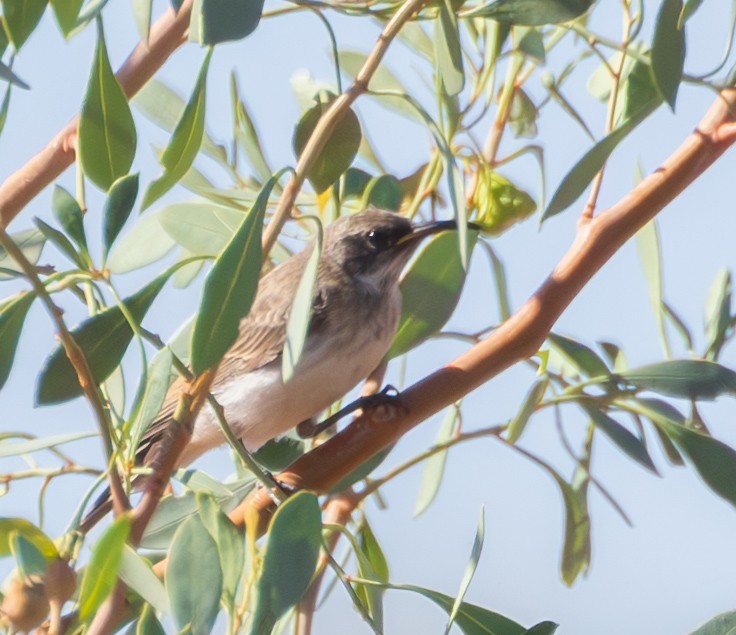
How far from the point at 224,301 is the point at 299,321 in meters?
0.08

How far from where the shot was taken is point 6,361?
1284 mm

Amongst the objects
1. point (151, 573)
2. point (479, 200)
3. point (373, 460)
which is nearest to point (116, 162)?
point (151, 573)

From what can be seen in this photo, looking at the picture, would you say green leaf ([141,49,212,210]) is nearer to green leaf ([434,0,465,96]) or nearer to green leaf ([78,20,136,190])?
green leaf ([78,20,136,190])

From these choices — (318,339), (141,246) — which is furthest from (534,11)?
(318,339)

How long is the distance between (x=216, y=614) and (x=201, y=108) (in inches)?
20.8

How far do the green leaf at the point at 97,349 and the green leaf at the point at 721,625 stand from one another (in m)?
0.71

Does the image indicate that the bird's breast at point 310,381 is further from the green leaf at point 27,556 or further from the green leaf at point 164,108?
the green leaf at point 27,556

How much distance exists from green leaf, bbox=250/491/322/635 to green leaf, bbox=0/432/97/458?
305 millimetres

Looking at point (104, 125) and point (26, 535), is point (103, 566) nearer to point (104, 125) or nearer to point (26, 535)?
point (26, 535)

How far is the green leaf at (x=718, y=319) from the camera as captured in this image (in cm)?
171

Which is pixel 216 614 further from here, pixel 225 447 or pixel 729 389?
pixel 225 447

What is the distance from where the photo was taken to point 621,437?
5.19ft

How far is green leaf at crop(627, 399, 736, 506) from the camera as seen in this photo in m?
1.54

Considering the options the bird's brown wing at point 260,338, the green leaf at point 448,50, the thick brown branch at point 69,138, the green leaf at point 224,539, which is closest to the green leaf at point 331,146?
the green leaf at point 448,50
